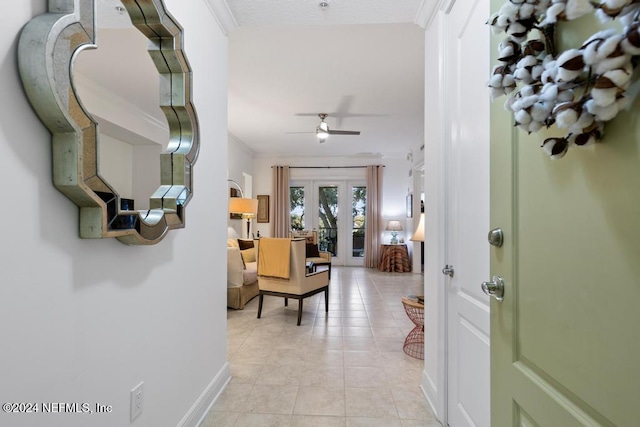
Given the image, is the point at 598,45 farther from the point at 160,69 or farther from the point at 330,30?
the point at 330,30

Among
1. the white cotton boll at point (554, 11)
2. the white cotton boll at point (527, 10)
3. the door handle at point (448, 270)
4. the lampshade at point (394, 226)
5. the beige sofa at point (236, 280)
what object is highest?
the white cotton boll at point (527, 10)

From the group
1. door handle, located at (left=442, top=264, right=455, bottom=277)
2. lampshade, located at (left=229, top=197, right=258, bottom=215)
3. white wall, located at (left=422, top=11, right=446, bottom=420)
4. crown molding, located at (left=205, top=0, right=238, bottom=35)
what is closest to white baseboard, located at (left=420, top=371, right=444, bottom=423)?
white wall, located at (left=422, top=11, right=446, bottom=420)

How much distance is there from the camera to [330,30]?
97.3 inches

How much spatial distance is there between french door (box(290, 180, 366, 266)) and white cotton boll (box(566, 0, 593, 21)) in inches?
266

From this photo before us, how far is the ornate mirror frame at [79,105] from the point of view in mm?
710

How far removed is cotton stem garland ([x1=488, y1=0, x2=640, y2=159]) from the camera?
1.53ft

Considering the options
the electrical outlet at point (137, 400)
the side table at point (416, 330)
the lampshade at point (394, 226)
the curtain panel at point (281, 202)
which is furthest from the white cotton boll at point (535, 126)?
the curtain panel at point (281, 202)

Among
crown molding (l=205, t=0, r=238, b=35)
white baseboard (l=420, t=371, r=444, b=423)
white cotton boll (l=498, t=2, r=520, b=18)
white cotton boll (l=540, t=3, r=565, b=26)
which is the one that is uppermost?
crown molding (l=205, t=0, r=238, b=35)

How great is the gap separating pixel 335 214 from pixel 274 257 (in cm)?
416

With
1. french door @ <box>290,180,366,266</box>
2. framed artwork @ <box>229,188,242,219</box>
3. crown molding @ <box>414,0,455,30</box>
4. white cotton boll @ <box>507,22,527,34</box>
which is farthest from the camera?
french door @ <box>290,180,366,266</box>

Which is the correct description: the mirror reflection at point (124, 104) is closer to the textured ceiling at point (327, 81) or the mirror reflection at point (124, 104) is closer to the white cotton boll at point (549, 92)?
the white cotton boll at point (549, 92)

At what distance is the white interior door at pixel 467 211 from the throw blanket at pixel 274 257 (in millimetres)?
1943

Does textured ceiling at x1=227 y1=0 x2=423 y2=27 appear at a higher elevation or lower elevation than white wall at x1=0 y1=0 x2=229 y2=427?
higher

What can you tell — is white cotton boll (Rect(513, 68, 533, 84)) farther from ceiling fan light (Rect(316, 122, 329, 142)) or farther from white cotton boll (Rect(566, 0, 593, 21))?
ceiling fan light (Rect(316, 122, 329, 142))
